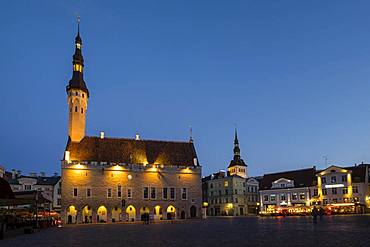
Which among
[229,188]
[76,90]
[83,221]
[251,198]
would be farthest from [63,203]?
[251,198]

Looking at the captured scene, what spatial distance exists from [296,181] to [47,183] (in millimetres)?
50209

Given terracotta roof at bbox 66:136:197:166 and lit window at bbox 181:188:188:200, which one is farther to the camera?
lit window at bbox 181:188:188:200

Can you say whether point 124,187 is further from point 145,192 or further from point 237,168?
point 237,168

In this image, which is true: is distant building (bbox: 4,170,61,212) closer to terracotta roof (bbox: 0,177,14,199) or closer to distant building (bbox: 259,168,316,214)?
distant building (bbox: 259,168,316,214)

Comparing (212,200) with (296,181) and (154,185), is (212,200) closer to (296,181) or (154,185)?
(296,181)

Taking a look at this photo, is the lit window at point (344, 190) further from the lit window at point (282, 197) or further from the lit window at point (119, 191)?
the lit window at point (119, 191)

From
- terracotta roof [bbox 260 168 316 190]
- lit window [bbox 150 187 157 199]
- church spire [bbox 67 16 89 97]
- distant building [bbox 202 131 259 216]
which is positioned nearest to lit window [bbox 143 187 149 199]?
lit window [bbox 150 187 157 199]

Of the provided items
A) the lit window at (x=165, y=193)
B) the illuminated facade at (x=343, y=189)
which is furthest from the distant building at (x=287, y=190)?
the lit window at (x=165, y=193)

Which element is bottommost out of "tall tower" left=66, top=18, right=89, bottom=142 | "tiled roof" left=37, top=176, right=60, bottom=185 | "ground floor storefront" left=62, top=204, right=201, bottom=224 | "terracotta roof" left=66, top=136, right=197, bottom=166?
"ground floor storefront" left=62, top=204, right=201, bottom=224

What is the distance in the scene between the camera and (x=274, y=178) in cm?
8481

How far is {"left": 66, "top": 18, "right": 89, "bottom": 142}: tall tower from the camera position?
212ft

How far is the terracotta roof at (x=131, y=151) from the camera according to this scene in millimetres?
62122

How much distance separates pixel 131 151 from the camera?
65250 millimetres

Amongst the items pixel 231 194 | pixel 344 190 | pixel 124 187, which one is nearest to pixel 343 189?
pixel 344 190
